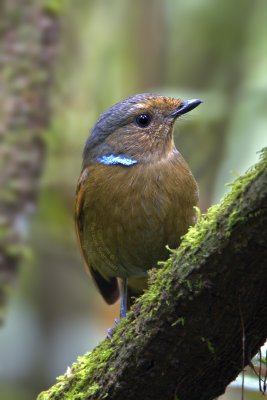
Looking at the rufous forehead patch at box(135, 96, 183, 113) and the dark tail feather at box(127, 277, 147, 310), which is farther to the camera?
the dark tail feather at box(127, 277, 147, 310)

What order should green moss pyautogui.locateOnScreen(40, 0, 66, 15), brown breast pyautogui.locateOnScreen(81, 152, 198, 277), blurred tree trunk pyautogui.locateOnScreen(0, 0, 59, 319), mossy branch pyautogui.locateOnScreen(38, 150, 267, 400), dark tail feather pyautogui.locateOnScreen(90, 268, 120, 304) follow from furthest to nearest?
green moss pyautogui.locateOnScreen(40, 0, 66, 15)
blurred tree trunk pyautogui.locateOnScreen(0, 0, 59, 319)
dark tail feather pyautogui.locateOnScreen(90, 268, 120, 304)
brown breast pyautogui.locateOnScreen(81, 152, 198, 277)
mossy branch pyautogui.locateOnScreen(38, 150, 267, 400)

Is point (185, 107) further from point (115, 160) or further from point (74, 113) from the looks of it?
point (74, 113)

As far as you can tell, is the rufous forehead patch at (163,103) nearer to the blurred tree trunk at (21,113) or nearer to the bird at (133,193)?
the bird at (133,193)

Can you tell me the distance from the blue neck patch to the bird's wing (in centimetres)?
10

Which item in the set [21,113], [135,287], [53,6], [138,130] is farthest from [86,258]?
[53,6]

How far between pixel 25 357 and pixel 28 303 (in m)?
0.51

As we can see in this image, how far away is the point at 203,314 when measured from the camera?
2475mm

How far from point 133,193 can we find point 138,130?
1.54 ft

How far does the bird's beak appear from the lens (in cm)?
405

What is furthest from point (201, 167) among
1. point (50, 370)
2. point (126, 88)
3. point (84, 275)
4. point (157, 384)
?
point (157, 384)

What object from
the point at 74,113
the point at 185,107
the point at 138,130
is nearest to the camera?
the point at 185,107

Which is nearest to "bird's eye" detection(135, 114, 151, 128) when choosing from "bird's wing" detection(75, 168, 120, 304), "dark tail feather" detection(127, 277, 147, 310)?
"bird's wing" detection(75, 168, 120, 304)

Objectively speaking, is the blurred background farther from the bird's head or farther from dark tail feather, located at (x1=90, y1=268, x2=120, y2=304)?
the bird's head

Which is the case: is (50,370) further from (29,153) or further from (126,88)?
(126,88)
